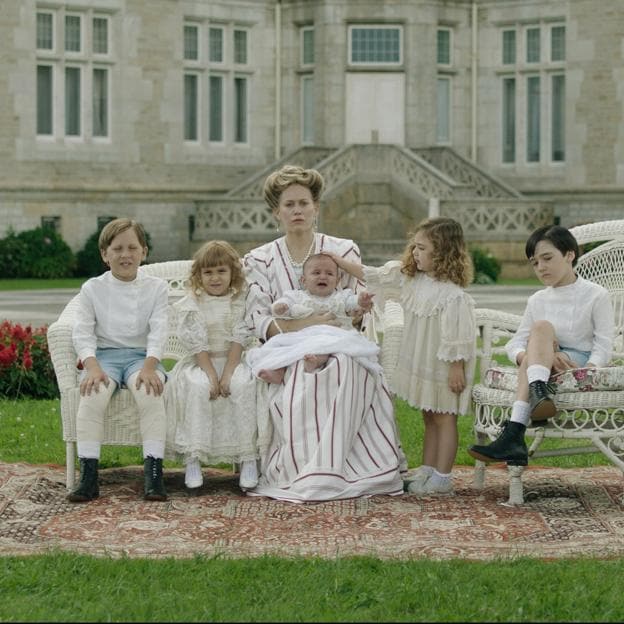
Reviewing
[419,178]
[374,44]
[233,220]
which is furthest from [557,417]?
[374,44]

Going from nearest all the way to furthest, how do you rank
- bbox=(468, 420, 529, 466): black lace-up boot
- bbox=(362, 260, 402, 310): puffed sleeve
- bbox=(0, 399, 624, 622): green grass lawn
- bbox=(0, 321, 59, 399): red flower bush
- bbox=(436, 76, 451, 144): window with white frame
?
bbox=(0, 399, 624, 622): green grass lawn
bbox=(468, 420, 529, 466): black lace-up boot
bbox=(362, 260, 402, 310): puffed sleeve
bbox=(0, 321, 59, 399): red flower bush
bbox=(436, 76, 451, 144): window with white frame

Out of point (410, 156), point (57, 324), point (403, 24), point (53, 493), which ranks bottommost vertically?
point (53, 493)

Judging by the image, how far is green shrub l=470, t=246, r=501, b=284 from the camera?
2583 centimetres

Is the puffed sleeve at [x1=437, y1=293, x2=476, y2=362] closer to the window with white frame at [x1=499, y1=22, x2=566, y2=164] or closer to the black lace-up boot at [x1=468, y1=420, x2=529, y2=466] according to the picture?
the black lace-up boot at [x1=468, y1=420, x2=529, y2=466]

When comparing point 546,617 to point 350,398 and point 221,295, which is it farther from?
point 221,295

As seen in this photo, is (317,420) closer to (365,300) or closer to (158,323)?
(365,300)

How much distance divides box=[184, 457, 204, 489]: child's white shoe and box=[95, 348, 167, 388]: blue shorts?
16.9 inches

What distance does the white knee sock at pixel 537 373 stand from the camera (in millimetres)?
7395

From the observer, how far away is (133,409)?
783 centimetres

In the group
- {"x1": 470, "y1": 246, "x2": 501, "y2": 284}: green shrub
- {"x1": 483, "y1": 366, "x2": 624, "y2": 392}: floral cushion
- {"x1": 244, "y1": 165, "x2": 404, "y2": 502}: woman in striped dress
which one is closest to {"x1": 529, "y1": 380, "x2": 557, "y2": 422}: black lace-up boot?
{"x1": 483, "y1": 366, "x2": 624, "y2": 392}: floral cushion

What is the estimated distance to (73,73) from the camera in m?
28.6

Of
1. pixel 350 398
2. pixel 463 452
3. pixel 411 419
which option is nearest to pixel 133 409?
pixel 350 398

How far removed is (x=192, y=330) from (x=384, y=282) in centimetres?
101

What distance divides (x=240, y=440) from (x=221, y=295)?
81cm
